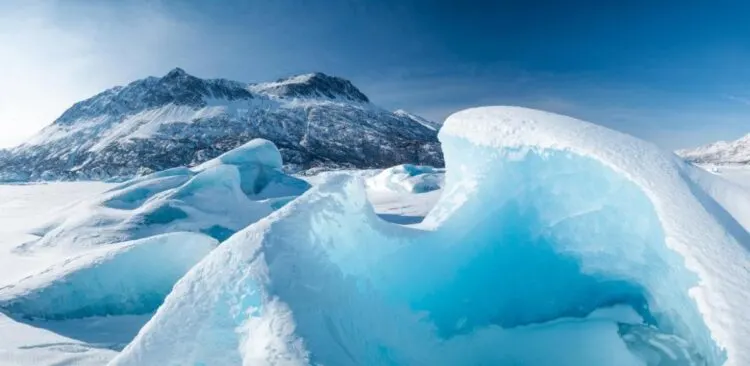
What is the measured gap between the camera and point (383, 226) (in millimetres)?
4512

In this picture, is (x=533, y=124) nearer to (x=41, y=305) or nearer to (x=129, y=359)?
(x=129, y=359)

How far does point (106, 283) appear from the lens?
772 centimetres

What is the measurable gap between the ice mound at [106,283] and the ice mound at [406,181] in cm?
2091

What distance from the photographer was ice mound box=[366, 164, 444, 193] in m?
28.9

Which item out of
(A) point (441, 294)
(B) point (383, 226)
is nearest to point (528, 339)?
(A) point (441, 294)

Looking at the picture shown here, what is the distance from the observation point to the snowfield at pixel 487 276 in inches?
126

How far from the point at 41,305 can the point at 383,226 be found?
6.08 meters

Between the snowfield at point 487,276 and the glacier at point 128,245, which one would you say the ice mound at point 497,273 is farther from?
the glacier at point 128,245

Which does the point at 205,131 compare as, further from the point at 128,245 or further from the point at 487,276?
the point at 487,276

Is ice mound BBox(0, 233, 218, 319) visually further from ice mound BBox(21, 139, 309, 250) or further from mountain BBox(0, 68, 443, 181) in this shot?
mountain BBox(0, 68, 443, 181)

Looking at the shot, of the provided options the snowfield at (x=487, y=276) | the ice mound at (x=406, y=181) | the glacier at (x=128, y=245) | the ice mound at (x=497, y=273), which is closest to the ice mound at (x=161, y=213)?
the glacier at (x=128, y=245)

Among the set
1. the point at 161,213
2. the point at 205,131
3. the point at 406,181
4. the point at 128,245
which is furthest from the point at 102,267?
the point at 205,131

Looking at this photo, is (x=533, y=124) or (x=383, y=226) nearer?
(x=383, y=226)

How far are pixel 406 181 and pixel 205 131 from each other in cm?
10455
